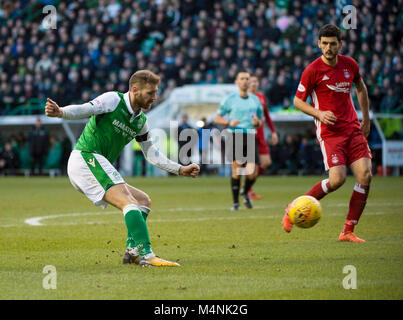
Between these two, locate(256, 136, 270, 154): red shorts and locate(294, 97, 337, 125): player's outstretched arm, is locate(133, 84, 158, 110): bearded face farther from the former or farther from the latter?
locate(256, 136, 270, 154): red shorts

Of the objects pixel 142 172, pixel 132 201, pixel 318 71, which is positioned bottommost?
pixel 142 172

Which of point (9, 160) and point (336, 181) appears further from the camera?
point (9, 160)

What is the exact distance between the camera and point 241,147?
1313 cm

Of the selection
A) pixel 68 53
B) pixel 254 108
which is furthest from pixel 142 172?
pixel 254 108

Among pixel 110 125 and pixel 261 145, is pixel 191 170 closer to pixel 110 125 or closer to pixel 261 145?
pixel 110 125

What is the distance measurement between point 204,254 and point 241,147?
605 cm

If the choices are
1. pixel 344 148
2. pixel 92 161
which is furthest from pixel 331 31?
pixel 92 161

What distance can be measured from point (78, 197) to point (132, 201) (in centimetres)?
978

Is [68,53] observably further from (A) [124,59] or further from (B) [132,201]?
(B) [132,201]

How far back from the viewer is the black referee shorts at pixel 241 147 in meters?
12.9

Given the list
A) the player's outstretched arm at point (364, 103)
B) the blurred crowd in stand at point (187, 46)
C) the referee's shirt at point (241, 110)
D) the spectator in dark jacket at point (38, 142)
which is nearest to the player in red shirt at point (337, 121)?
the player's outstretched arm at point (364, 103)

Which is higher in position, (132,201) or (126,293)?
(132,201)

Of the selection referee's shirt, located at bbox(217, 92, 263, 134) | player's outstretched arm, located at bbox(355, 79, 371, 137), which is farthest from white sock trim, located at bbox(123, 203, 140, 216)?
referee's shirt, located at bbox(217, 92, 263, 134)

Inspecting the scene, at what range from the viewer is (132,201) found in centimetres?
647
